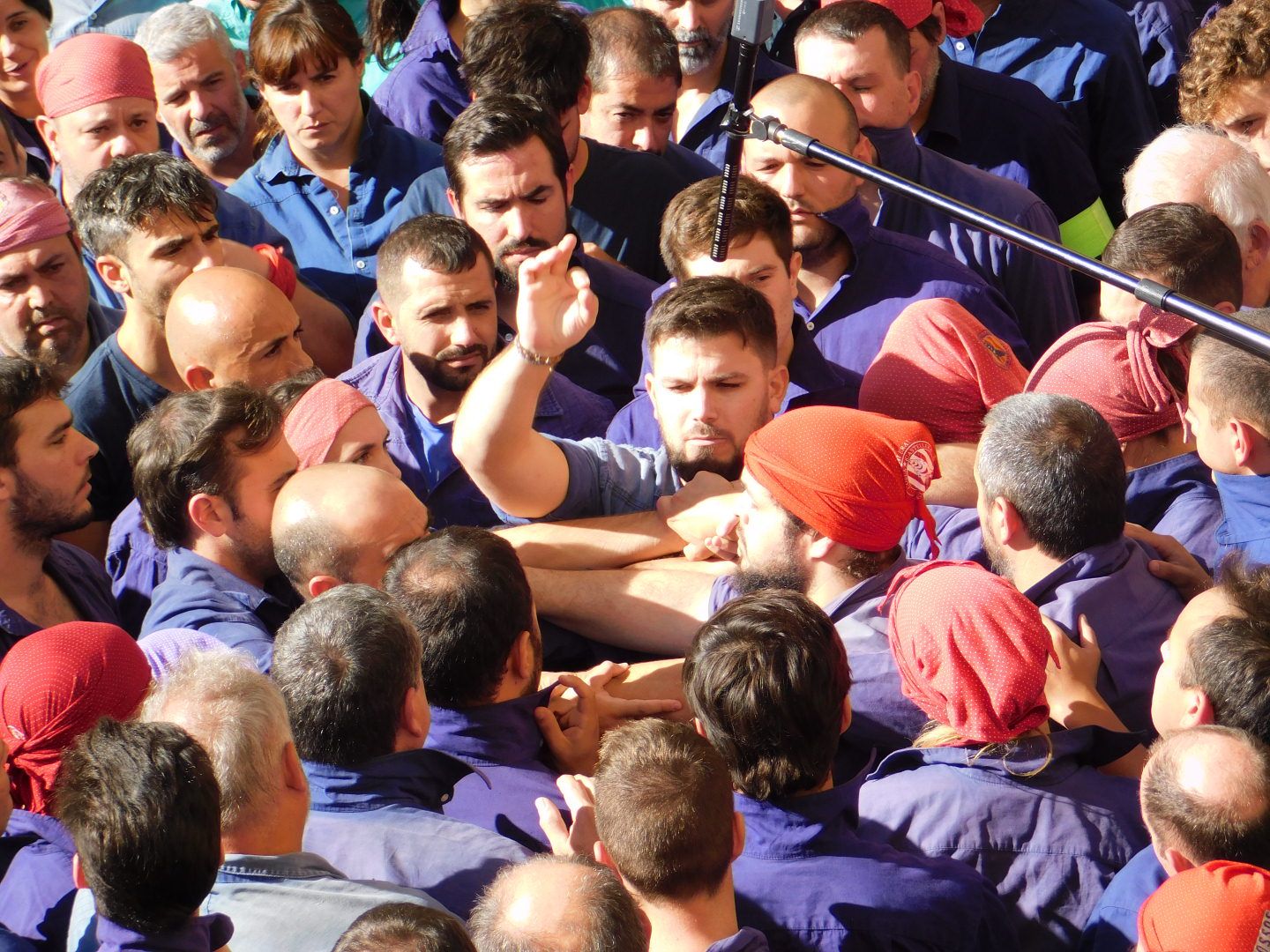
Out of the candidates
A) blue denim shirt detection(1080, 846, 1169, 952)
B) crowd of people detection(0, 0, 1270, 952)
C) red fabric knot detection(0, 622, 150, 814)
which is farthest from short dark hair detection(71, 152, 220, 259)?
blue denim shirt detection(1080, 846, 1169, 952)

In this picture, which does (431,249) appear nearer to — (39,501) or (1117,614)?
(39,501)

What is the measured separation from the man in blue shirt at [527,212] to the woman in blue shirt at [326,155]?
0.82m

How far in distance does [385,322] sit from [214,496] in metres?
1.04

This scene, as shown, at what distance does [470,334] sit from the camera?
464 cm

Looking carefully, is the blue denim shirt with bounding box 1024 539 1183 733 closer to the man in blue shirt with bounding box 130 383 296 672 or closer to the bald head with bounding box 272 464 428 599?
the bald head with bounding box 272 464 428 599

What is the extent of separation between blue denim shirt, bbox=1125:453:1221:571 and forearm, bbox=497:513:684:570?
4.03 ft

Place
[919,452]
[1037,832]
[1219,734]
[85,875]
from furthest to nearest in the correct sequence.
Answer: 1. [919,452]
2. [1037,832]
3. [1219,734]
4. [85,875]

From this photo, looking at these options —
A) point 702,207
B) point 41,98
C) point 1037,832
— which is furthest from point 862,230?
point 41,98

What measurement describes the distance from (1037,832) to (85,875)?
5.66ft

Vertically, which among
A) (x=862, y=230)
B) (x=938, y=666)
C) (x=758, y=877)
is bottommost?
(x=758, y=877)

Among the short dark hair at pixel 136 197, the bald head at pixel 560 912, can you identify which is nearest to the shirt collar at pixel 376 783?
the bald head at pixel 560 912

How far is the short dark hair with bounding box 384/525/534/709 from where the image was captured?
10.5ft

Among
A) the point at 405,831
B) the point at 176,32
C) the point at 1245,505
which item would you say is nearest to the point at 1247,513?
the point at 1245,505

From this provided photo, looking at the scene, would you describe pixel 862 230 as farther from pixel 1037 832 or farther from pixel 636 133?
pixel 1037 832
